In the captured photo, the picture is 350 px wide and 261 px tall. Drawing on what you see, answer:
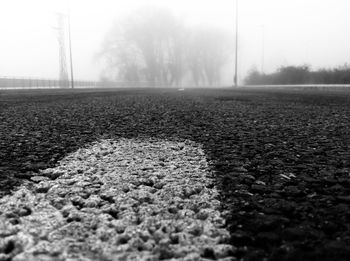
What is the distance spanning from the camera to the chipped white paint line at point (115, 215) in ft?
2.70

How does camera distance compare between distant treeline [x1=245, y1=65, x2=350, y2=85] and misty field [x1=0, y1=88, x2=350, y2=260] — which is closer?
misty field [x1=0, y1=88, x2=350, y2=260]

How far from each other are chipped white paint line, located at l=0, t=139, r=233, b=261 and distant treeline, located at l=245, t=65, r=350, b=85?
87.1 feet

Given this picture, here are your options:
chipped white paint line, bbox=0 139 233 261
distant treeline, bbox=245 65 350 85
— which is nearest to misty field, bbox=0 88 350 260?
chipped white paint line, bbox=0 139 233 261

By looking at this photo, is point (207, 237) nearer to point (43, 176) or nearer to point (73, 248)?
point (73, 248)

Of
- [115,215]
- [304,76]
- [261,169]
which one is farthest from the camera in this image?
[304,76]

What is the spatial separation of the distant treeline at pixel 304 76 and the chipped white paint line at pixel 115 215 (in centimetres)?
2655

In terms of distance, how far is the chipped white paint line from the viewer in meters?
0.82

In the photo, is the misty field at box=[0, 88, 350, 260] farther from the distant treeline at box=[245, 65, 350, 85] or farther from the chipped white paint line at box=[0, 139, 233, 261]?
the distant treeline at box=[245, 65, 350, 85]

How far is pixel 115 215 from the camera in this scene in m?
→ 1.04

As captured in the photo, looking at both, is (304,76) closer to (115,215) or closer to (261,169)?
(261,169)

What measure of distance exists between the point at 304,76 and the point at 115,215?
113ft

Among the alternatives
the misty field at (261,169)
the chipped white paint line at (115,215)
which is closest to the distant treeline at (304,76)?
the misty field at (261,169)

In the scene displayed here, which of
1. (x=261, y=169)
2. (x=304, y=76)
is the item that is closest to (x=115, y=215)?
(x=261, y=169)

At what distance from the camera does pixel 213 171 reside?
1.59 meters
